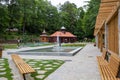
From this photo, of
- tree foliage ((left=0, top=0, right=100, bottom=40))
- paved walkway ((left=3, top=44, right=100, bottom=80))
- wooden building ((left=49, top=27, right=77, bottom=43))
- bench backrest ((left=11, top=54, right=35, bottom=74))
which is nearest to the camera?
bench backrest ((left=11, top=54, right=35, bottom=74))

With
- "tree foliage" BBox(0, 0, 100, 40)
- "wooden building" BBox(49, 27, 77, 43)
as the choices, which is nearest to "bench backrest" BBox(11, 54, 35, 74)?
"tree foliage" BBox(0, 0, 100, 40)

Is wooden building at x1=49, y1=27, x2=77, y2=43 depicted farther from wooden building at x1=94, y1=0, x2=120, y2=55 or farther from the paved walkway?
the paved walkway

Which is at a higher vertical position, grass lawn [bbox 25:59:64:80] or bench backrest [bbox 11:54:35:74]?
bench backrest [bbox 11:54:35:74]

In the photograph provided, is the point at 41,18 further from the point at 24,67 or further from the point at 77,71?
the point at 24,67

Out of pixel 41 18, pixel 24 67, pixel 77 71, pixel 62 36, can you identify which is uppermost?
pixel 41 18

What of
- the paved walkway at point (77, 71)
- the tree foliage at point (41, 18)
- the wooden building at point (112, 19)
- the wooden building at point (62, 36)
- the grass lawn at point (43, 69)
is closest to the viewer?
the paved walkway at point (77, 71)

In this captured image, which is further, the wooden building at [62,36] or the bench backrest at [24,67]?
the wooden building at [62,36]

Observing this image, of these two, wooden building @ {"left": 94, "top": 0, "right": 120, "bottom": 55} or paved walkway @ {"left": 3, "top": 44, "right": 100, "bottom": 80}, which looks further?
wooden building @ {"left": 94, "top": 0, "right": 120, "bottom": 55}

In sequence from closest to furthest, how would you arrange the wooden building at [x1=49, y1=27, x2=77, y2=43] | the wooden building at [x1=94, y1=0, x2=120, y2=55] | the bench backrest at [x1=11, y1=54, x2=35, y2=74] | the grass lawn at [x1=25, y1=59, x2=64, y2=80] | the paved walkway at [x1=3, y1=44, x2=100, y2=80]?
the bench backrest at [x1=11, y1=54, x2=35, y2=74], the paved walkway at [x1=3, y1=44, x2=100, y2=80], the grass lawn at [x1=25, y1=59, x2=64, y2=80], the wooden building at [x1=94, y1=0, x2=120, y2=55], the wooden building at [x1=49, y1=27, x2=77, y2=43]

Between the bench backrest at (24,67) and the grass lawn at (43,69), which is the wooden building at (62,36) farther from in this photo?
the bench backrest at (24,67)

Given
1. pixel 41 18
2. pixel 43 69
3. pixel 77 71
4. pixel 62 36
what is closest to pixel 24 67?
→ pixel 43 69

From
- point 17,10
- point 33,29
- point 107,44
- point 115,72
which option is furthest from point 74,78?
point 33,29

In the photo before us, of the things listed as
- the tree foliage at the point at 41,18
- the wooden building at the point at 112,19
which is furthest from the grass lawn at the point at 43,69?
the tree foliage at the point at 41,18

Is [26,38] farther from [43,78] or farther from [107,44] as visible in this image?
[43,78]
